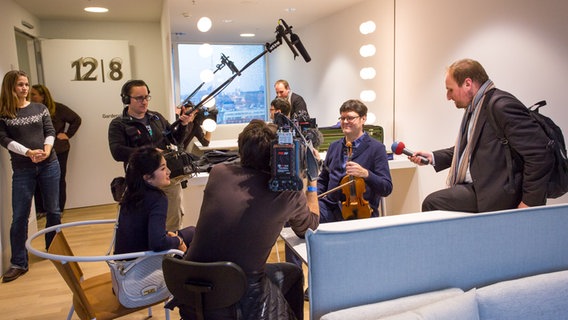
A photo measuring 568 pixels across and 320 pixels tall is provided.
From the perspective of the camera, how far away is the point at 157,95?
5699 millimetres

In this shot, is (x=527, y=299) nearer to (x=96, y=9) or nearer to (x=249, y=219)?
(x=249, y=219)

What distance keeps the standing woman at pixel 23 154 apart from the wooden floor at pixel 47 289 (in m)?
0.15

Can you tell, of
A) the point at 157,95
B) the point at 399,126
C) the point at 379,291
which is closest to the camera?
the point at 379,291

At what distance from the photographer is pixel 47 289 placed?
9.68ft

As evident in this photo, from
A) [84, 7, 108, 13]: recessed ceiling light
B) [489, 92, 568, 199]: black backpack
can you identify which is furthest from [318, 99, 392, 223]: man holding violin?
[84, 7, 108, 13]: recessed ceiling light

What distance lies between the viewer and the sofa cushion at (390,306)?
1355 mm

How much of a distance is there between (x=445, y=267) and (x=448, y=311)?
0.21 meters

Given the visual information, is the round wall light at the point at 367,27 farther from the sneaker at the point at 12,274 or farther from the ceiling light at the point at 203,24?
the sneaker at the point at 12,274

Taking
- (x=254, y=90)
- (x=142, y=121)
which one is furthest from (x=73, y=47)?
(x=142, y=121)

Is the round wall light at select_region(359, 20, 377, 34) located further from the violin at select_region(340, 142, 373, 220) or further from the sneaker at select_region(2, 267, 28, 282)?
the sneaker at select_region(2, 267, 28, 282)

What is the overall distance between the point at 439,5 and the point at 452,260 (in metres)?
→ 2.51

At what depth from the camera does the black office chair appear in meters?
1.41

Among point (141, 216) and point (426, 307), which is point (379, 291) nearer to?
point (426, 307)

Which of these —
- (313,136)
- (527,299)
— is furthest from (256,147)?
(527,299)
